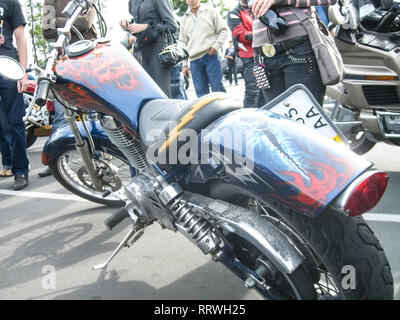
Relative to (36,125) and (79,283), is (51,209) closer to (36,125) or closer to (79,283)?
(79,283)

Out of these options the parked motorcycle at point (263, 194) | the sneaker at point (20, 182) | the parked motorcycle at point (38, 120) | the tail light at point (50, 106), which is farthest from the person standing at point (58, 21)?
the parked motorcycle at point (38, 120)

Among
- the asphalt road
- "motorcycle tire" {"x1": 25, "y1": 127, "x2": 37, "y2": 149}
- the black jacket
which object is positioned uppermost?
the black jacket

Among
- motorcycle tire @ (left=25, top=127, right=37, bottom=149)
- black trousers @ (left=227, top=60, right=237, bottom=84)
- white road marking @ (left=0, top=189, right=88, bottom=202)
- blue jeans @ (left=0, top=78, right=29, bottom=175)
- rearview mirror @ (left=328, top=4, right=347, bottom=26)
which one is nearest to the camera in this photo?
rearview mirror @ (left=328, top=4, right=347, bottom=26)

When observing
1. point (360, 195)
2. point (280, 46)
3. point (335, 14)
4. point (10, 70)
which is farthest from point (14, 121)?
point (360, 195)

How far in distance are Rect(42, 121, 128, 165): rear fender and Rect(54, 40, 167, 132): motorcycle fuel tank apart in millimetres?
658

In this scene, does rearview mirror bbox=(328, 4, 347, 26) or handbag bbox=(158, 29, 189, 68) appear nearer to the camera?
rearview mirror bbox=(328, 4, 347, 26)

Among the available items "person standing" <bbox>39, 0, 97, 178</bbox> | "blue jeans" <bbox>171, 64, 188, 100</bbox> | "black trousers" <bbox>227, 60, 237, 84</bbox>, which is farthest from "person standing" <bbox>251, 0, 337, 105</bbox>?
"black trousers" <bbox>227, 60, 237, 84</bbox>

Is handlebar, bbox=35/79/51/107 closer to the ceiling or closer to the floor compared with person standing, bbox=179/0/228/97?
closer to the ceiling

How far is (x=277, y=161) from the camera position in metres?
1.34

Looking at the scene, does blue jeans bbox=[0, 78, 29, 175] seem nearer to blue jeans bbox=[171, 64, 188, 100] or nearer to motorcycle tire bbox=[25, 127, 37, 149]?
blue jeans bbox=[171, 64, 188, 100]

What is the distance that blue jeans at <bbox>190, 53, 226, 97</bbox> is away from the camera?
563 centimetres

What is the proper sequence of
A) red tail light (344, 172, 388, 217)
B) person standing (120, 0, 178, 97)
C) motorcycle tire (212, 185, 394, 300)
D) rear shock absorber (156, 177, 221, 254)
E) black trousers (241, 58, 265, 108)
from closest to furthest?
red tail light (344, 172, 388, 217) < motorcycle tire (212, 185, 394, 300) < rear shock absorber (156, 177, 221, 254) < person standing (120, 0, 178, 97) < black trousers (241, 58, 265, 108)

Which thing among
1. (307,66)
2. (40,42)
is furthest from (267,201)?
(40,42)

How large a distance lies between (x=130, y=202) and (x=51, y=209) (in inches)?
78.8
